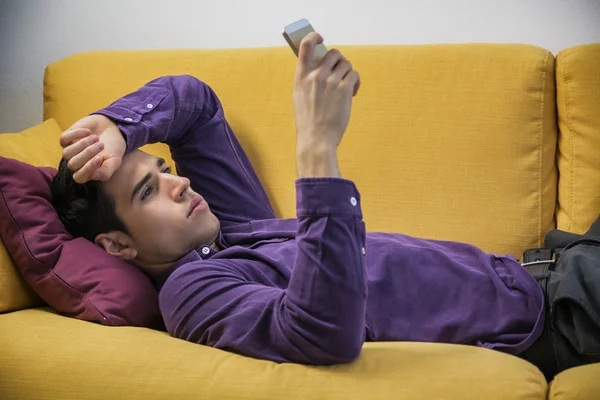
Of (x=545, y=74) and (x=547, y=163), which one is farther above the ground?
(x=545, y=74)

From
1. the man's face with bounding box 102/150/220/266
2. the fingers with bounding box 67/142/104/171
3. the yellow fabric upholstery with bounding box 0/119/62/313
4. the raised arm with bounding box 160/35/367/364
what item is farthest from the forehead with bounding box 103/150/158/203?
the raised arm with bounding box 160/35/367/364

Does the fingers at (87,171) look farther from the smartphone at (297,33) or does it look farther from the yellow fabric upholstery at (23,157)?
the smartphone at (297,33)

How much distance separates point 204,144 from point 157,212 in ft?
1.00

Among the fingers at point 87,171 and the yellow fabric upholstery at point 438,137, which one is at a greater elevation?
the fingers at point 87,171

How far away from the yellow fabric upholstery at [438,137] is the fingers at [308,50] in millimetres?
675

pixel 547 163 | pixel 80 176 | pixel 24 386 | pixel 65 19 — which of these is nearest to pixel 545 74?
pixel 547 163

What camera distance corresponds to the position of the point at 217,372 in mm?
1137

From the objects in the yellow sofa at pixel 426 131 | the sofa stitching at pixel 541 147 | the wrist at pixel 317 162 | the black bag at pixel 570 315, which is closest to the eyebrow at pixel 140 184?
the yellow sofa at pixel 426 131

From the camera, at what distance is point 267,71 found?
1.88 m

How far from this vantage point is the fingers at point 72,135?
1.37 metres

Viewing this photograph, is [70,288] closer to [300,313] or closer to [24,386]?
[24,386]

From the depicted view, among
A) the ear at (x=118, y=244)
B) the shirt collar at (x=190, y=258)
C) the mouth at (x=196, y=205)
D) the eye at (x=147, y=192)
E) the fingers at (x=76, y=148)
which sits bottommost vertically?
the shirt collar at (x=190, y=258)

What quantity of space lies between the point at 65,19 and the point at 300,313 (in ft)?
5.30

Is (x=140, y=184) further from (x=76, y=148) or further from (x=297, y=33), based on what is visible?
(x=297, y=33)
